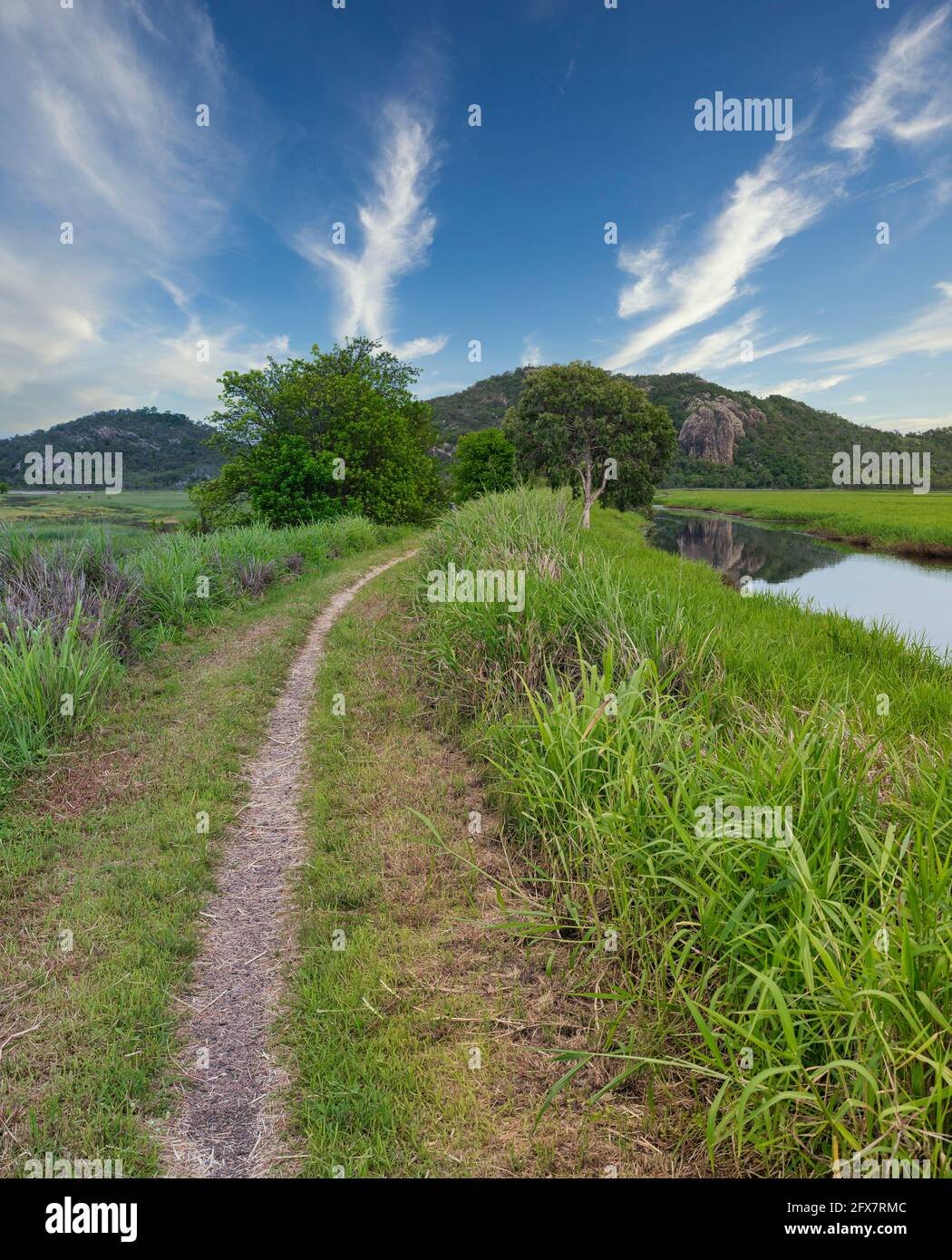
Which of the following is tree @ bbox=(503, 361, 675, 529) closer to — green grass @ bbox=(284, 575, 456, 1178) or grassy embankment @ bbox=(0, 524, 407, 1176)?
grassy embankment @ bbox=(0, 524, 407, 1176)

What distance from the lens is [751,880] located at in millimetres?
2566

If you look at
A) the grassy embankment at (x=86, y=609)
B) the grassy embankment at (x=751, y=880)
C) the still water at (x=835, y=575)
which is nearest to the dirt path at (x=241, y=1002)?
the grassy embankment at (x=751, y=880)

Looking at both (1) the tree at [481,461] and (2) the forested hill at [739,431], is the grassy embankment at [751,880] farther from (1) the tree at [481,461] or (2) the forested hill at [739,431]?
(2) the forested hill at [739,431]

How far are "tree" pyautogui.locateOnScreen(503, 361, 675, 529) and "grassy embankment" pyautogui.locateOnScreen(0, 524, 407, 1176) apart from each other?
28.1 meters

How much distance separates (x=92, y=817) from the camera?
4.50 metres

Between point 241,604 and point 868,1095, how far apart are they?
37.4ft

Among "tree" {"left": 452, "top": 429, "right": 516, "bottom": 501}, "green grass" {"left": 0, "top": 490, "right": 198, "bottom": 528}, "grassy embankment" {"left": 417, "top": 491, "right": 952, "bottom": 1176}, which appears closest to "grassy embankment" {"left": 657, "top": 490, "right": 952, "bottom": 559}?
"tree" {"left": 452, "top": 429, "right": 516, "bottom": 501}

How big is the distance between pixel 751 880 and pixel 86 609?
28.1 feet

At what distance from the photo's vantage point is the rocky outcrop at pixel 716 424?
232 feet

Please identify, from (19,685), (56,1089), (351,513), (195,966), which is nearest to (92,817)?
(19,685)

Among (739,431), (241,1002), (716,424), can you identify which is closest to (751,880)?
(241,1002)
